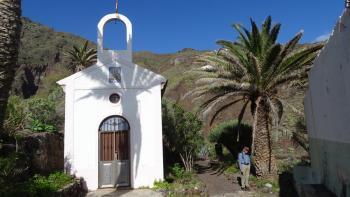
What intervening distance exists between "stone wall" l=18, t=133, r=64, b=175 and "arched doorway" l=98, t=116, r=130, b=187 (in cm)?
192

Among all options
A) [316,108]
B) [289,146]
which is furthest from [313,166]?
[289,146]

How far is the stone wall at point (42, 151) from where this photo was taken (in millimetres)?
13563

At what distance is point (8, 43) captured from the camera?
673cm

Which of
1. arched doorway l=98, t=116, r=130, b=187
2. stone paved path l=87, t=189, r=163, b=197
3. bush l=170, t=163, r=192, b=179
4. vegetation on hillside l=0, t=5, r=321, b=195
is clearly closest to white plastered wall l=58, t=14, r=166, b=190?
arched doorway l=98, t=116, r=130, b=187

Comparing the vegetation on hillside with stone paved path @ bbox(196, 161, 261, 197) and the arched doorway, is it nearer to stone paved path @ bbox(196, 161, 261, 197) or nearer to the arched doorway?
stone paved path @ bbox(196, 161, 261, 197)

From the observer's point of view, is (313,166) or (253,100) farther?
(253,100)

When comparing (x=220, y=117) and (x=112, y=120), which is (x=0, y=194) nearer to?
(x=112, y=120)

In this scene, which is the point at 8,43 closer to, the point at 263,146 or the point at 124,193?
the point at 124,193

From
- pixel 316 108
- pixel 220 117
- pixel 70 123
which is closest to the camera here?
pixel 316 108

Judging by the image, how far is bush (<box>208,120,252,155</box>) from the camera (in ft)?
74.9

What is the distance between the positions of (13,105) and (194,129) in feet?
31.0

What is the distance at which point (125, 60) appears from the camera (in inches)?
651

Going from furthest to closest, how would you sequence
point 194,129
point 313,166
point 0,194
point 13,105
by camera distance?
1. point 194,129
2. point 13,105
3. point 313,166
4. point 0,194

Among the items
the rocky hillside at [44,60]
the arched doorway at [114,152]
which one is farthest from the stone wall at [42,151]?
the rocky hillside at [44,60]
